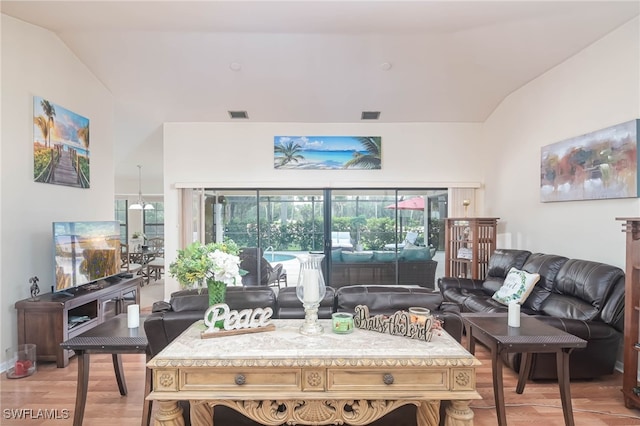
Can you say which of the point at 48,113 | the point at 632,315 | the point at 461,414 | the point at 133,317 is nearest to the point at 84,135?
the point at 48,113

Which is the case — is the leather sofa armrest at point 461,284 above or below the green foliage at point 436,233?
below

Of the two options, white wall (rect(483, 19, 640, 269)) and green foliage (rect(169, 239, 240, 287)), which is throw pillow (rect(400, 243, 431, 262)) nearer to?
white wall (rect(483, 19, 640, 269))

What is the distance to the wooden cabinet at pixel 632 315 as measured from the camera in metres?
2.47

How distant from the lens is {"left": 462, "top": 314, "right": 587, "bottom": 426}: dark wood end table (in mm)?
2029

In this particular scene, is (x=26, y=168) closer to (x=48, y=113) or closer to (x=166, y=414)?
(x=48, y=113)

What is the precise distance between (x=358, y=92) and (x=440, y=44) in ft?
4.38

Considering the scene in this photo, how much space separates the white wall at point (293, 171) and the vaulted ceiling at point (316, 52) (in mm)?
217

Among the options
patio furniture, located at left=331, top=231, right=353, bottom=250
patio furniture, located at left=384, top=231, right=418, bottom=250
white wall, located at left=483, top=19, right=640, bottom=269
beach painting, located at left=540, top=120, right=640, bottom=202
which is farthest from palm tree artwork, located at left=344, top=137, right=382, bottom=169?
beach painting, located at left=540, top=120, right=640, bottom=202

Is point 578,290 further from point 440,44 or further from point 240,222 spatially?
point 240,222

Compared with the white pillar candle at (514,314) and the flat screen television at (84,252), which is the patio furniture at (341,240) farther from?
the white pillar candle at (514,314)

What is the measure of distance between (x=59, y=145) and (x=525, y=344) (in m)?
4.93

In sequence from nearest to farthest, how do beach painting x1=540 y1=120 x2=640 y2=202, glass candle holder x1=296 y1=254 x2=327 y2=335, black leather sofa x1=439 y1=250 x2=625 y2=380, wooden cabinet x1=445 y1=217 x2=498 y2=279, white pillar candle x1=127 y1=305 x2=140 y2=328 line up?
glass candle holder x1=296 y1=254 x2=327 y2=335 → white pillar candle x1=127 y1=305 x2=140 y2=328 → black leather sofa x1=439 y1=250 x2=625 y2=380 → beach painting x1=540 y1=120 x2=640 y2=202 → wooden cabinet x1=445 y1=217 x2=498 y2=279

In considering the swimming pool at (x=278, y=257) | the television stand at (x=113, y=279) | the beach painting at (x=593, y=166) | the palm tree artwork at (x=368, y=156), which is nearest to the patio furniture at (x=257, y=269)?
the swimming pool at (x=278, y=257)

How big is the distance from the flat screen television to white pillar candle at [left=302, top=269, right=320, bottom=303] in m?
3.15
